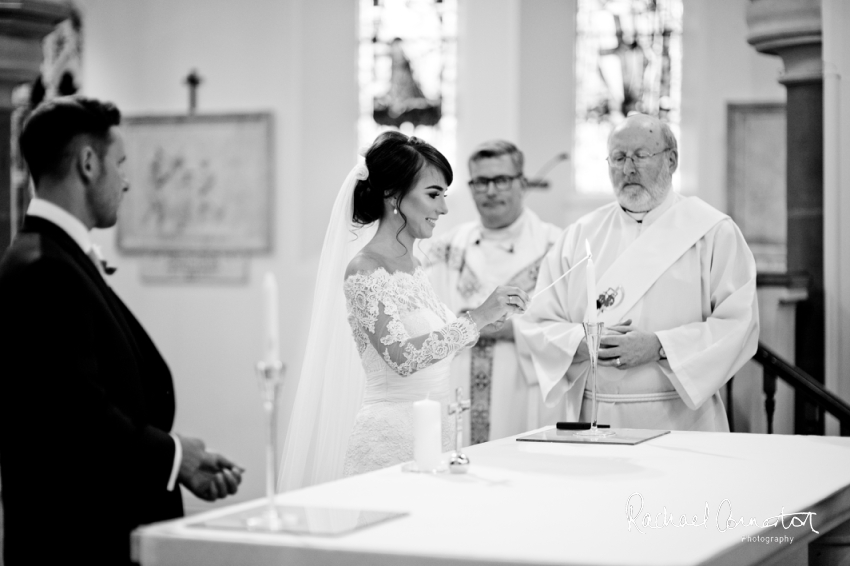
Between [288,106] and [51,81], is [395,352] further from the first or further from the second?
[51,81]

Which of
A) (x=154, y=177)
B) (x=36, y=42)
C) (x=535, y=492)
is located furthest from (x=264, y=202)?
(x=535, y=492)

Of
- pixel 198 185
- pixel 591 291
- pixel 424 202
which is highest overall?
pixel 198 185

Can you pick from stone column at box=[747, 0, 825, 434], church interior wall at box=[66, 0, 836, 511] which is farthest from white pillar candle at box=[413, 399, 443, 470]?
church interior wall at box=[66, 0, 836, 511]

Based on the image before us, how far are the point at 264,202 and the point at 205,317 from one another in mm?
1116

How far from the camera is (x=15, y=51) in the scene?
6254mm

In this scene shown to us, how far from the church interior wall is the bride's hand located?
5026mm

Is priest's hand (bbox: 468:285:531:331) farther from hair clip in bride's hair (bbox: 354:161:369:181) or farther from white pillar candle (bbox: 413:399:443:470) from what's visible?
white pillar candle (bbox: 413:399:443:470)

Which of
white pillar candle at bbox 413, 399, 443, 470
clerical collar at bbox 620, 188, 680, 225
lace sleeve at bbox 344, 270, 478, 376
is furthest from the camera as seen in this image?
clerical collar at bbox 620, 188, 680, 225

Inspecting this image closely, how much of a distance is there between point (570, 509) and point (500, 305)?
3.97 feet

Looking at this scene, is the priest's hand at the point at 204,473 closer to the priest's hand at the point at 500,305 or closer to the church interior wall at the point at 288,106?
the priest's hand at the point at 500,305

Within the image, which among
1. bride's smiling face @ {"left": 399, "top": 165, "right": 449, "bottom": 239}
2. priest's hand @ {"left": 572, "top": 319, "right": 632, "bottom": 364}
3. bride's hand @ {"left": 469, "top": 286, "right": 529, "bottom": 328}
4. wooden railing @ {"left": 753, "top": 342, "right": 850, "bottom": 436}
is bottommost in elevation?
wooden railing @ {"left": 753, "top": 342, "right": 850, "bottom": 436}

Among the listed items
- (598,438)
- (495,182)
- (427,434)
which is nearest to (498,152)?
(495,182)

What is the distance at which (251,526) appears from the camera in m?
2.13

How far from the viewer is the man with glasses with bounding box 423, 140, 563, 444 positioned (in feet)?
17.3
